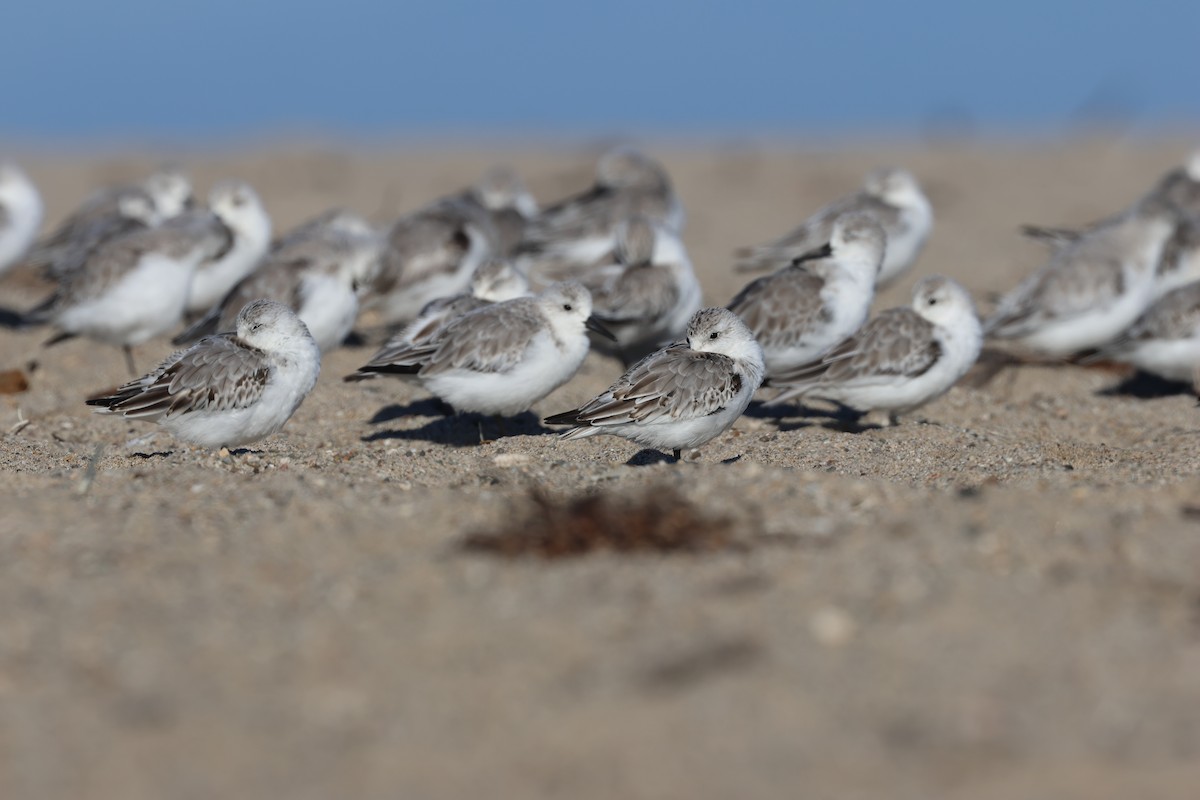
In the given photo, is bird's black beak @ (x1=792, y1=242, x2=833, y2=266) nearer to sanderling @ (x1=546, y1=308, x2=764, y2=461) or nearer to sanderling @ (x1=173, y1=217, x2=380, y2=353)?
sanderling @ (x1=546, y1=308, x2=764, y2=461)

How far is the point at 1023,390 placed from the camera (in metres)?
12.7

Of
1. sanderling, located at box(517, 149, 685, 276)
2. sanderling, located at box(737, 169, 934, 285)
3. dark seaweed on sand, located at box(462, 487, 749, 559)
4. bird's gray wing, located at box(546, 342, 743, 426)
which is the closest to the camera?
dark seaweed on sand, located at box(462, 487, 749, 559)

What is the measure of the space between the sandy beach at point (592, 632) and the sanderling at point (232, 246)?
16.2 feet

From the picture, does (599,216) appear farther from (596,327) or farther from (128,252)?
(596,327)

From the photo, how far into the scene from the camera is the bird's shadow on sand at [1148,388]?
12.4 metres

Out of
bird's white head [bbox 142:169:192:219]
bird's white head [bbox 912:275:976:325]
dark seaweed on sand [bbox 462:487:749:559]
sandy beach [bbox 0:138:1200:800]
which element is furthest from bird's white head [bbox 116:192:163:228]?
dark seaweed on sand [bbox 462:487:749:559]

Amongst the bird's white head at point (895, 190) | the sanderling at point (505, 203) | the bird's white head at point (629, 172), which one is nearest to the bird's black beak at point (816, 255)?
the bird's white head at point (895, 190)

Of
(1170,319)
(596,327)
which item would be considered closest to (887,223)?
(1170,319)

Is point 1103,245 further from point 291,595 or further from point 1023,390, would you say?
point 291,595

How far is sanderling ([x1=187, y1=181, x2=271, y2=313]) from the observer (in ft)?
46.4

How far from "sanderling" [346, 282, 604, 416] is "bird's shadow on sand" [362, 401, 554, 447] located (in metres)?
0.33

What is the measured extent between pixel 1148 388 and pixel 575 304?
18.0 feet

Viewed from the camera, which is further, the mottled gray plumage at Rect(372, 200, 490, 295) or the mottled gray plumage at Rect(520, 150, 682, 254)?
the mottled gray plumage at Rect(520, 150, 682, 254)

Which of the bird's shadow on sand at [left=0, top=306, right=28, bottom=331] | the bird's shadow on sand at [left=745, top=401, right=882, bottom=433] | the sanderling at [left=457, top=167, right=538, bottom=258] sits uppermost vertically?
the sanderling at [left=457, top=167, right=538, bottom=258]
